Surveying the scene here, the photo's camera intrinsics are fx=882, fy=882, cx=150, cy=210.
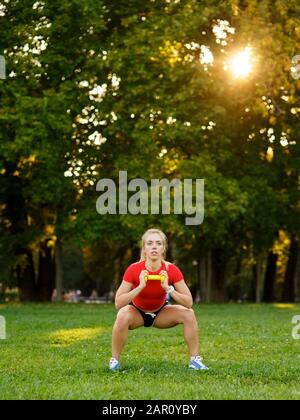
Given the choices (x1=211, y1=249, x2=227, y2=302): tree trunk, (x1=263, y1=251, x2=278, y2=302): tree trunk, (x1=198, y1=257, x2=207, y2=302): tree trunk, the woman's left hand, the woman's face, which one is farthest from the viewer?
(x1=263, y1=251, x2=278, y2=302): tree trunk

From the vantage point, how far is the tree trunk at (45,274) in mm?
41000

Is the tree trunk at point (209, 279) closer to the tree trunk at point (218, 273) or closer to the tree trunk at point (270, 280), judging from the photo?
the tree trunk at point (218, 273)

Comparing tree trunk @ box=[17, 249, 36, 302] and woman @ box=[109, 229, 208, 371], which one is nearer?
woman @ box=[109, 229, 208, 371]

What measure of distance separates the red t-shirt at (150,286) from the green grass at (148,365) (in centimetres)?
78

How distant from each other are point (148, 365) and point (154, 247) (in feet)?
5.49

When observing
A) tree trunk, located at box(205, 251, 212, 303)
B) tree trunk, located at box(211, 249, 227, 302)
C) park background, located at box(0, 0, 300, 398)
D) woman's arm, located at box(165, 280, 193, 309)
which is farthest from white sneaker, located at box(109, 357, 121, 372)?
tree trunk, located at box(211, 249, 227, 302)

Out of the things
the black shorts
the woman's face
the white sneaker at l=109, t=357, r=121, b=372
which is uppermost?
the woman's face

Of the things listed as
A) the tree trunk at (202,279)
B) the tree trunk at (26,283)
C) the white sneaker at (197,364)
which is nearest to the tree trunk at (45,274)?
the tree trunk at (26,283)

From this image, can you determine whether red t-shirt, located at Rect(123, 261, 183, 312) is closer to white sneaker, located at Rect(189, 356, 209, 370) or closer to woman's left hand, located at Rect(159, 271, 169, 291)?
woman's left hand, located at Rect(159, 271, 169, 291)

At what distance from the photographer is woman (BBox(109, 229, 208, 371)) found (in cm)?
1036

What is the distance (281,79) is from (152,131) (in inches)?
351

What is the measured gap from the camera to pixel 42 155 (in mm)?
31531
